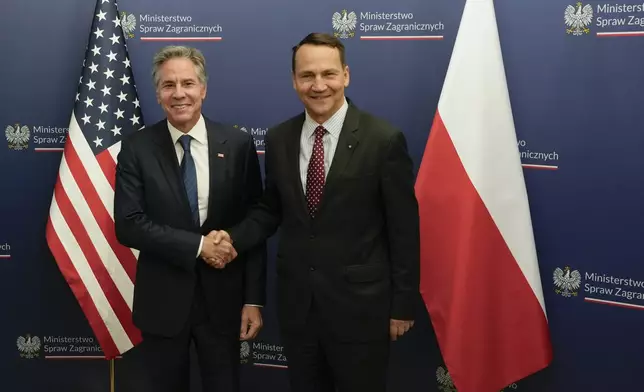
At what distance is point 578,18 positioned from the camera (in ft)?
8.14

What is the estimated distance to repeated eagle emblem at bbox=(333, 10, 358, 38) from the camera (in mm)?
2801

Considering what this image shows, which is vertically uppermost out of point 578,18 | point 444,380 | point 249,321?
point 578,18

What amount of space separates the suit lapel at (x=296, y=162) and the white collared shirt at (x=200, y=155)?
310mm

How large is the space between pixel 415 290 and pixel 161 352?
0.94 m

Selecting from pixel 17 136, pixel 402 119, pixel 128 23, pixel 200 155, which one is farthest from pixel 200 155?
pixel 17 136

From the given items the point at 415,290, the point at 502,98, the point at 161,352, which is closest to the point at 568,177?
the point at 502,98

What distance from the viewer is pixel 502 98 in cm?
238

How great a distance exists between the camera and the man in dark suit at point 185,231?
199 centimetres

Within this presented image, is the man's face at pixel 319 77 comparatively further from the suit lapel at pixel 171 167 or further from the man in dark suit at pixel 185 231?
the suit lapel at pixel 171 167

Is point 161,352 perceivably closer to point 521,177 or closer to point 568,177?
point 521,177

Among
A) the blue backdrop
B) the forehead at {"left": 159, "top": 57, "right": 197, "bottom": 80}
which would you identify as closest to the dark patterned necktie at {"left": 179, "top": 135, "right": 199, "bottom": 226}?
the forehead at {"left": 159, "top": 57, "right": 197, "bottom": 80}

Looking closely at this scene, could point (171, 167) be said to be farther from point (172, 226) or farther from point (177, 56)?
point (177, 56)

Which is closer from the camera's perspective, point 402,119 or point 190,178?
point 190,178

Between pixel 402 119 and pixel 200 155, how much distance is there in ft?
3.70
